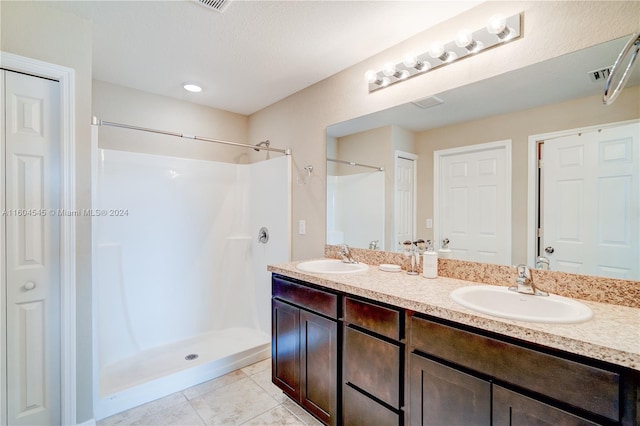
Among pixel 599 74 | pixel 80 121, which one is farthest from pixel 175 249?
pixel 599 74

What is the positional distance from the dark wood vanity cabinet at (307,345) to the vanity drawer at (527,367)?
557 mm

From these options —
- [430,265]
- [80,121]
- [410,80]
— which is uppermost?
[410,80]

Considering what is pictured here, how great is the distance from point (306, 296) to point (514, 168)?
132cm

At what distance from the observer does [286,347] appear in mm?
1935

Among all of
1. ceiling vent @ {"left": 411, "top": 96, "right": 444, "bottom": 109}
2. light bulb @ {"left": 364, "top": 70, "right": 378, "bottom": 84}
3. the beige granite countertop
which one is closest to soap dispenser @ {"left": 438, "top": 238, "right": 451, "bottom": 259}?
the beige granite countertop

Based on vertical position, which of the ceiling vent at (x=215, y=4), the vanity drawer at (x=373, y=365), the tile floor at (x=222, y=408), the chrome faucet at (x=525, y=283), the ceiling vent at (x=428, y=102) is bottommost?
the tile floor at (x=222, y=408)

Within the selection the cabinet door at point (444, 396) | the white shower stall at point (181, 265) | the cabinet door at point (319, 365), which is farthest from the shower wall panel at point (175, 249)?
the cabinet door at point (444, 396)

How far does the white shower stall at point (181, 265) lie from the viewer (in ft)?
7.93

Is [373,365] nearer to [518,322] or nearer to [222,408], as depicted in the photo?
[518,322]

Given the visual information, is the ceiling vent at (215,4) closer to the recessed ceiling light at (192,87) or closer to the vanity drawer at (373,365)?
the recessed ceiling light at (192,87)

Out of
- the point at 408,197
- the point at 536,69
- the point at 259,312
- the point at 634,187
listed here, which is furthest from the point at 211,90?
the point at 634,187

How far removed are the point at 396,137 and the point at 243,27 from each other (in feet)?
3.79

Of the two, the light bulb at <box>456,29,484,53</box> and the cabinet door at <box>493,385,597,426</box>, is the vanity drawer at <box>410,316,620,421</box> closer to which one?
the cabinet door at <box>493,385,597,426</box>

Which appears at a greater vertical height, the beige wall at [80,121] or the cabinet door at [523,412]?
the beige wall at [80,121]
